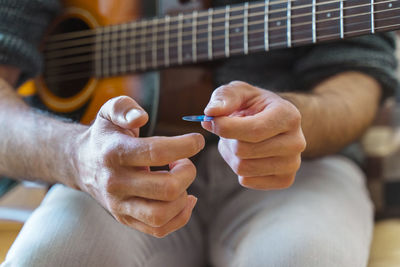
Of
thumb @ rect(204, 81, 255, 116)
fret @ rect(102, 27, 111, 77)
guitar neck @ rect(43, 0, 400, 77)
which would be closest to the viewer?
thumb @ rect(204, 81, 255, 116)

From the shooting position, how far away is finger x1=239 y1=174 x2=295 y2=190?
0.45 metres

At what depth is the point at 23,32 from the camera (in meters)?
0.74

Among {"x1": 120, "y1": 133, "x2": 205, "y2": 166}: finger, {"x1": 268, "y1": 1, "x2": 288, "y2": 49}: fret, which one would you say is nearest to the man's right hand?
{"x1": 120, "y1": 133, "x2": 205, "y2": 166}: finger

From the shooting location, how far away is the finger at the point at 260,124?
39 cm

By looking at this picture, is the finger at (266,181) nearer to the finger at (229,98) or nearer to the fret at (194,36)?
the finger at (229,98)

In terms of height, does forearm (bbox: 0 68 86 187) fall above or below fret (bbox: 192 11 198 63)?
below

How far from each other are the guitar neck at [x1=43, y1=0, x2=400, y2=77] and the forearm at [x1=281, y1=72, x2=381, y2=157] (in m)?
0.08

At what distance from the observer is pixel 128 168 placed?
42cm

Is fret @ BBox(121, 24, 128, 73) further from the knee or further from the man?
the knee

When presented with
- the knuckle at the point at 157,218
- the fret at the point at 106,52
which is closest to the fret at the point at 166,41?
the fret at the point at 106,52

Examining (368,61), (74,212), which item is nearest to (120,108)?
(74,212)

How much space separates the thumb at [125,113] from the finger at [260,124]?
5 centimetres

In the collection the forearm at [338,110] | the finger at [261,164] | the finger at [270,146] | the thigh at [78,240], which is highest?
the finger at [270,146]

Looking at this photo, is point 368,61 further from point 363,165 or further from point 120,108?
point 120,108
